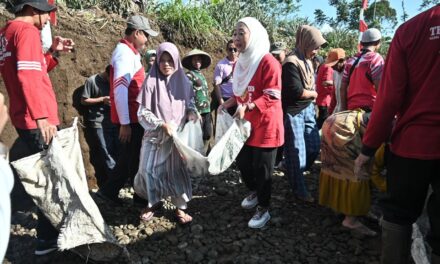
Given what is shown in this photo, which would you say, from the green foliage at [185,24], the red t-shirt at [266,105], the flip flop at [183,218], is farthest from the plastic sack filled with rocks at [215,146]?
the green foliage at [185,24]

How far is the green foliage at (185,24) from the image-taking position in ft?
20.7

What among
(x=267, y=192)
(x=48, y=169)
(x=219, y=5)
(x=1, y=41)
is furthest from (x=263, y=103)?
(x=219, y=5)

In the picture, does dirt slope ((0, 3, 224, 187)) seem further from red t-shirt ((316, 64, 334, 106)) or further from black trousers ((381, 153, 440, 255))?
black trousers ((381, 153, 440, 255))

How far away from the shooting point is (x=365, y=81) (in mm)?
3359

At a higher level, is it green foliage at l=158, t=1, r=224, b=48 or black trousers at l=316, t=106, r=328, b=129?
green foliage at l=158, t=1, r=224, b=48

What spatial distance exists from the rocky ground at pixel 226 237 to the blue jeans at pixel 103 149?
1.96ft

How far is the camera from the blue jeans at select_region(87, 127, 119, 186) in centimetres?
434

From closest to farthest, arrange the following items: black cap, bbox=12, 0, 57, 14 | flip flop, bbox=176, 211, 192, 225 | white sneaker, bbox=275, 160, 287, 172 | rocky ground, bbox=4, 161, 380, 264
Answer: black cap, bbox=12, 0, 57, 14 < rocky ground, bbox=4, 161, 380, 264 < flip flop, bbox=176, 211, 192, 225 < white sneaker, bbox=275, 160, 287, 172

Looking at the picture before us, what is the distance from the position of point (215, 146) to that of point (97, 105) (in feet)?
5.91

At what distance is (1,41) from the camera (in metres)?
2.76

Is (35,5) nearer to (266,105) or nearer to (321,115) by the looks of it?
(266,105)

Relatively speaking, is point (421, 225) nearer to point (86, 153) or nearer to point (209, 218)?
point (209, 218)

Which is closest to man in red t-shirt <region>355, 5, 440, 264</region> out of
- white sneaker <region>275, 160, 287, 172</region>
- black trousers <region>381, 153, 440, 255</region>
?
black trousers <region>381, 153, 440, 255</region>

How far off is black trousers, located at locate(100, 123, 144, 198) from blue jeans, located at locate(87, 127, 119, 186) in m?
0.48
